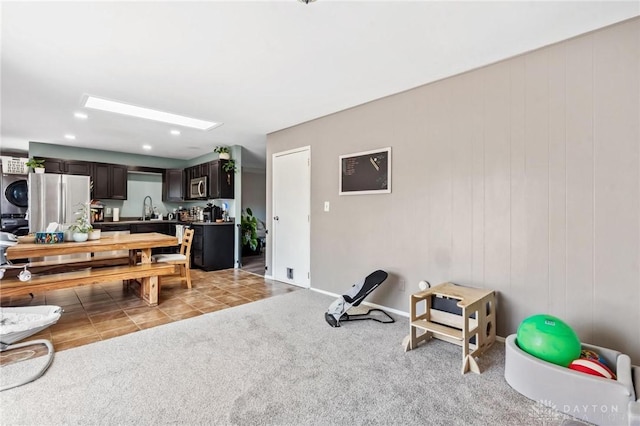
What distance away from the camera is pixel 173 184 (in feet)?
23.2

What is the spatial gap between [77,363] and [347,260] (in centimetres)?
270

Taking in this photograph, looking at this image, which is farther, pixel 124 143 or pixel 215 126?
pixel 124 143

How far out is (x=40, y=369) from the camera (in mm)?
2012

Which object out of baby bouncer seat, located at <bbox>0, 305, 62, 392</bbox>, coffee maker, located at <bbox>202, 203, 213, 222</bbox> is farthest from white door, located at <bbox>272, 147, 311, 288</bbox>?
→ baby bouncer seat, located at <bbox>0, 305, 62, 392</bbox>

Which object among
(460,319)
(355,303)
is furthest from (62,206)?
(460,319)

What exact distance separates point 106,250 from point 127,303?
33.9 inches

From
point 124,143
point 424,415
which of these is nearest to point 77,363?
point 424,415

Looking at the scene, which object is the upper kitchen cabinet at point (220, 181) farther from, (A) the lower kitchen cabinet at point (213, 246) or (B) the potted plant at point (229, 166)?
(A) the lower kitchen cabinet at point (213, 246)

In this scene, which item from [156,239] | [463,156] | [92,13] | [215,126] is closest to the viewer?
[92,13]

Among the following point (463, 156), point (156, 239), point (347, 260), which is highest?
Answer: point (463, 156)

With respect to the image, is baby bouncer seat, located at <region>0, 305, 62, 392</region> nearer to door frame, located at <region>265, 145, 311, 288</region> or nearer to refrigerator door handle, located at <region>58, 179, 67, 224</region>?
door frame, located at <region>265, 145, 311, 288</region>

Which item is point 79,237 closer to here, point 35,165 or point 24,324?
point 24,324

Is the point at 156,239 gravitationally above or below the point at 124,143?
below

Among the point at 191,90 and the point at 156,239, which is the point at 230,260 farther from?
the point at 191,90
